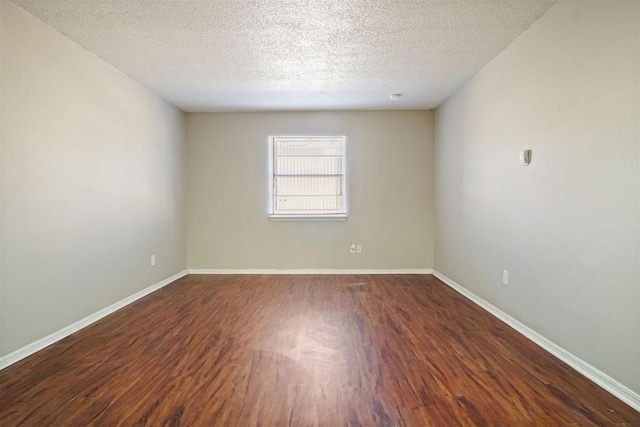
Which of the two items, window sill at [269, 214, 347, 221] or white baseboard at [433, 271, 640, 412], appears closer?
white baseboard at [433, 271, 640, 412]

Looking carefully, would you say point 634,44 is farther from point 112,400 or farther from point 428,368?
point 112,400

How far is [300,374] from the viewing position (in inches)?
76.7

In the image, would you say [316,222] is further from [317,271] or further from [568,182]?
[568,182]

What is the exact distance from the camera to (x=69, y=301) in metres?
2.57

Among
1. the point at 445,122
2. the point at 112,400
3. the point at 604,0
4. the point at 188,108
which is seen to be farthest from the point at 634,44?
the point at 188,108

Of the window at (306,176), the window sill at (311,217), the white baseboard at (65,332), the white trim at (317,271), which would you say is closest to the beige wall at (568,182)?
the white trim at (317,271)

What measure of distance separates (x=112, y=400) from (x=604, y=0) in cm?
337

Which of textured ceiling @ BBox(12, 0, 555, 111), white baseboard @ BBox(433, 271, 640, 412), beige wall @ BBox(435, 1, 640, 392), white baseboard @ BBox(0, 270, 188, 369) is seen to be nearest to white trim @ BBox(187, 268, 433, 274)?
white baseboard @ BBox(0, 270, 188, 369)

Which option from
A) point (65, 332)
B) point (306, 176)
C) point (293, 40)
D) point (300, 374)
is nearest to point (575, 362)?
point (300, 374)

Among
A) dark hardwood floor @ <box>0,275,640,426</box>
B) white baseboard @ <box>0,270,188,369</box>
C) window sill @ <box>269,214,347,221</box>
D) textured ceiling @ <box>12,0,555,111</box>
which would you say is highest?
textured ceiling @ <box>12,0,555,111</box>

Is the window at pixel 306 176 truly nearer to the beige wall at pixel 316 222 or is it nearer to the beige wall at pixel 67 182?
the beige wall at pixel 316 222

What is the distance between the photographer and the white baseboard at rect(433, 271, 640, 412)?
1649mm

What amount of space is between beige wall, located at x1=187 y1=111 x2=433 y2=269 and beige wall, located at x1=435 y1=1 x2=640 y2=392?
56.8 inches

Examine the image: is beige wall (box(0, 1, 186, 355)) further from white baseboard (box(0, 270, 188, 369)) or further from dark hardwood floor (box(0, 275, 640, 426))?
dark hardwood floor (box(0, 275, 640, 426))
